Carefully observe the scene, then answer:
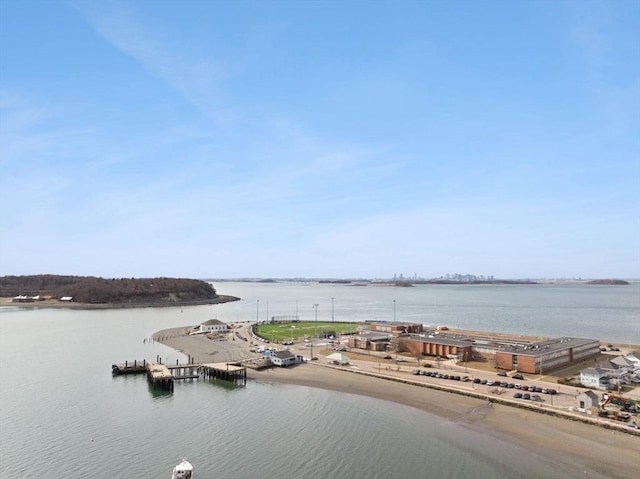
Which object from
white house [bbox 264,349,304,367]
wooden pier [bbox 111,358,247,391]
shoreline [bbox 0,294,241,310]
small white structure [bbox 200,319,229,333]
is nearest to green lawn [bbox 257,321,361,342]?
small white structure [bbox 200,319,229,333]

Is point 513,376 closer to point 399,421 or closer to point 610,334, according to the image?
point 399,421

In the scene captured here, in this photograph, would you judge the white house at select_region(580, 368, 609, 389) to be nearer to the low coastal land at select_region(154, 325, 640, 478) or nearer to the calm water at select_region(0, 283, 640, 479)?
the low coastal land at select_region(154, 325, 640, 478)

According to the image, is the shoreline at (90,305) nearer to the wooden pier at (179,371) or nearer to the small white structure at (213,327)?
the small white structure at (213,327)

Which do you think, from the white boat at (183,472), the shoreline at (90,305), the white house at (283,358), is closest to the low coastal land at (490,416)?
the white house at (283,358)

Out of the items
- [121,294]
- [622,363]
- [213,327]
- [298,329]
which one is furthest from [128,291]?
[622,363]

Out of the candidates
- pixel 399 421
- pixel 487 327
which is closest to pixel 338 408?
pixel 399 421

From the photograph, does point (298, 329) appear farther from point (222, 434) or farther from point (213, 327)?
point (222, 434)
